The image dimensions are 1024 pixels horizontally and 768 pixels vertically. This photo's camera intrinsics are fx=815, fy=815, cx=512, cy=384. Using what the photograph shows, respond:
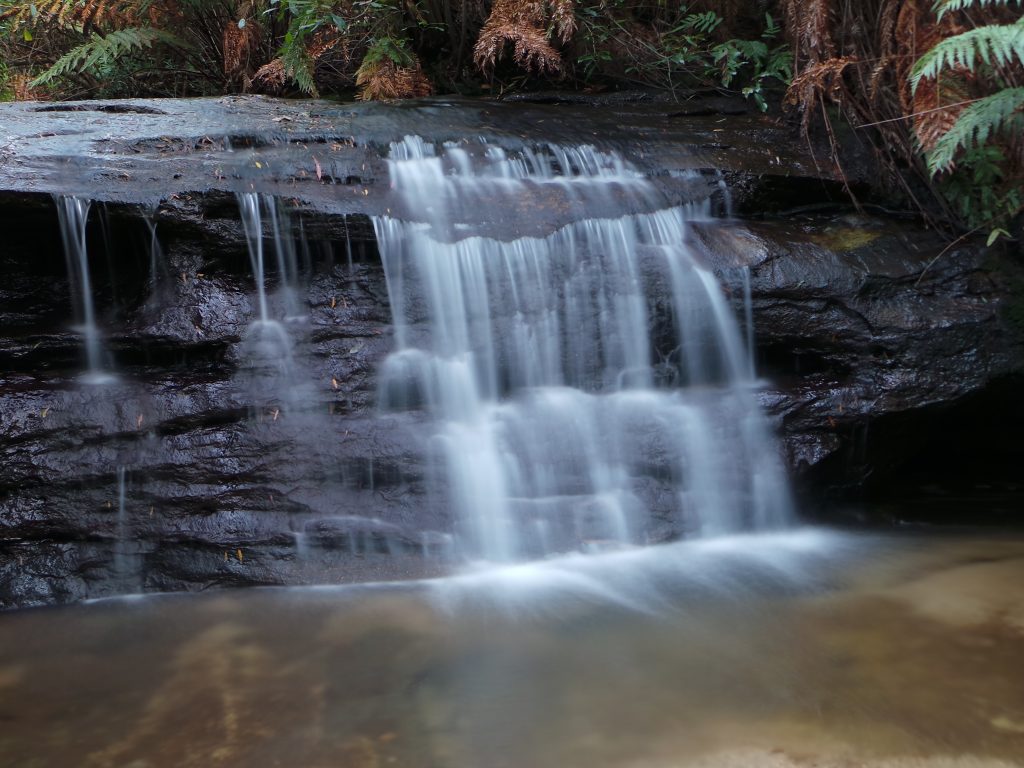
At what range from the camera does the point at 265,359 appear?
14.5ft

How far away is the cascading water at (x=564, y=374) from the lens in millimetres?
4332

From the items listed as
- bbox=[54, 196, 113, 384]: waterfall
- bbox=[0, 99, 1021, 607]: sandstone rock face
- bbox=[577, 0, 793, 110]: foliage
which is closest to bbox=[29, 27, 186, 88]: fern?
bbox=[0, 99, 1021, 607]: sandstone rock face

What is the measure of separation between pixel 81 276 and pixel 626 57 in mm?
4782

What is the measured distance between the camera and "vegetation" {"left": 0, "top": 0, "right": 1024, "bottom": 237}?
4965 millimetres

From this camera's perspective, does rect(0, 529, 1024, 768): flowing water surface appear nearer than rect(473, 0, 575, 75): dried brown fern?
Yes

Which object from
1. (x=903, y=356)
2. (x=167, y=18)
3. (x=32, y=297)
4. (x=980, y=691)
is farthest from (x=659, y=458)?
(x=167, y=18)

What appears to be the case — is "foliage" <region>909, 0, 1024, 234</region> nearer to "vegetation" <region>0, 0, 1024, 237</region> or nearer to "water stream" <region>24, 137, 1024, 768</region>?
"vegetation" <region>0, 0, 1024, 237</region>

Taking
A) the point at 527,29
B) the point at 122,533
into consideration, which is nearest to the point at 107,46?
the point at 527,29

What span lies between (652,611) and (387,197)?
2757 mm

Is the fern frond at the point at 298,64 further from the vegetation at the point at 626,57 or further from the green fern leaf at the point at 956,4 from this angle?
the green fern leaf at the point at 956,4

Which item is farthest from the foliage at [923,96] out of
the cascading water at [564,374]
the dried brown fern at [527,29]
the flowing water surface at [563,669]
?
the flowing water surface at [563,669]

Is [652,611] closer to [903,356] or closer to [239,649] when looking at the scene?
[239,649]

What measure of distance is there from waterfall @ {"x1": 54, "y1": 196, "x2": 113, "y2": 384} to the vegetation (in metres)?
3.12

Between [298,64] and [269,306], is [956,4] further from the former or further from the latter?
[298,64]
